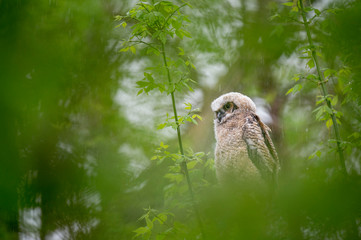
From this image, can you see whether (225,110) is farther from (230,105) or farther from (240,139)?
(240,139)

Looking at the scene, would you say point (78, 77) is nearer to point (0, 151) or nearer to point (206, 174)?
point (0, 151)

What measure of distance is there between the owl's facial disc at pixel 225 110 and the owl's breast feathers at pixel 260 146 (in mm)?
74

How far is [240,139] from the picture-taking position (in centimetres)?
121

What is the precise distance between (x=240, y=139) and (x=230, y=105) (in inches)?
5.8

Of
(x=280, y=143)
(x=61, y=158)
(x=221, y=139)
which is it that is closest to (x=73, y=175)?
(x=61, y=158)

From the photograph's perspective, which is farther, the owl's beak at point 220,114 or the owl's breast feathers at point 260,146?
the owl's beak at point 220,114

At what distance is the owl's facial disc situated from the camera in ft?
4.00

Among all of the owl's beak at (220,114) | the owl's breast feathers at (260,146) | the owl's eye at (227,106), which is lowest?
the owl's breast feathers at (260,146)

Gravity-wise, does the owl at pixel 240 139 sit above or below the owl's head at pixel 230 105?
below

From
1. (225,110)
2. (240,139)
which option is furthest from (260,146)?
(225,110)

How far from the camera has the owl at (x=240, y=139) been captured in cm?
114

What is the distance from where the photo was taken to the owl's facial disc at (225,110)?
122 cm

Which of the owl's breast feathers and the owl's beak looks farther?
the owl's beak

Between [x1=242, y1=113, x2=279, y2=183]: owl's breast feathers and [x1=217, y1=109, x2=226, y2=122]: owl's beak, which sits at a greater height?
[x1=217, y1=109, x2=226, y2=122]: owl's beak
